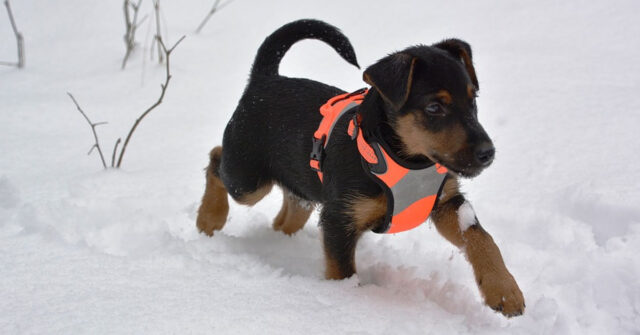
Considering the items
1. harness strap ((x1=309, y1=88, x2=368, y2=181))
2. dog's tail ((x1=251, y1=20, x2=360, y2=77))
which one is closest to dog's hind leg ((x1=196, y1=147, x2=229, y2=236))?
dog's tail ((x1=251, y1=20, x2=360, y2=77))

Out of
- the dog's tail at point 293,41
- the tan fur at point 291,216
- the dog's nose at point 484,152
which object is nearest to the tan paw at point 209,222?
the tan fur at point 291,216

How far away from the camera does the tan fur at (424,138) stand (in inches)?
91.0

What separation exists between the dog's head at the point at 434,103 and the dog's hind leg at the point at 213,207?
1670 mm

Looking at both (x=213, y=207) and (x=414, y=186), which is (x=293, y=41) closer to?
(x=213, y=207)

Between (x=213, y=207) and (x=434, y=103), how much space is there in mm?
1888

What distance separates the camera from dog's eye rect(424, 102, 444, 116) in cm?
238

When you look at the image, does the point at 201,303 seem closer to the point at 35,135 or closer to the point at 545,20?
the point at 35,135

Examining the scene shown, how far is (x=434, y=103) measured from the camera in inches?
93.9

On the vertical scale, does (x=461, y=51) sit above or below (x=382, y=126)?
above

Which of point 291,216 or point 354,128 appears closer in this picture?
point 354,128

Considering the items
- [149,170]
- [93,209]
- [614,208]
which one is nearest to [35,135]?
[149,170]

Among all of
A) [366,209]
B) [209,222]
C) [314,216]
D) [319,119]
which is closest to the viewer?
[366,209]

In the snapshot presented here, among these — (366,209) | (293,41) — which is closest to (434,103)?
(366,209)

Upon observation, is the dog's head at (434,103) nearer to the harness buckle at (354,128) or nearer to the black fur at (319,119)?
the black fur at (319,119)
